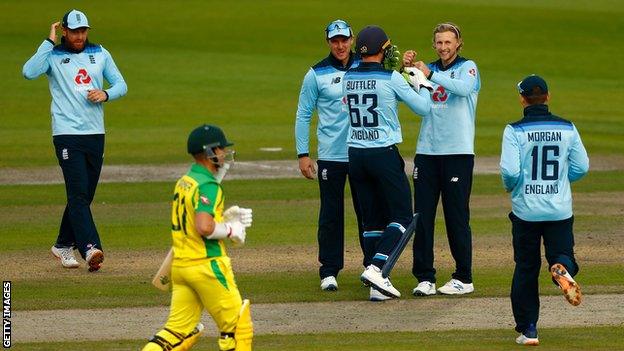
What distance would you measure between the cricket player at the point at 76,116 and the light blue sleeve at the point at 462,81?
142 inches

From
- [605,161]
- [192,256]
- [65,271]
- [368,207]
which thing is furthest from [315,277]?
[605,161]

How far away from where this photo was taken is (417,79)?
1250 centimetres

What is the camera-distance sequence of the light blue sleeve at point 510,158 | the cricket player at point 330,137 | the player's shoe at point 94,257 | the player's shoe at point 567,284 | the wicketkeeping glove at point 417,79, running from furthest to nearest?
the player's shoe at point 94,257, the cricket player at point 330,137, the wicketkeeping glove at point 417,79, the light blue sleeve at point 510,158, the player's shoe at point 567,284

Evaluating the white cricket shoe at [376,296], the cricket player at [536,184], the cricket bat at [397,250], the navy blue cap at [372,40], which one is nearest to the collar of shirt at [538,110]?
the cricket player at [536,184]

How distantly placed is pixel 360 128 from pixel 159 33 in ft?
119

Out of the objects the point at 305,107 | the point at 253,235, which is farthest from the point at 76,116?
the point at 253,235

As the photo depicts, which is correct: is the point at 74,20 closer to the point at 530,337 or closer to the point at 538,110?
the point at 538,110

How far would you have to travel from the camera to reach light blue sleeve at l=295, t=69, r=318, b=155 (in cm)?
1341

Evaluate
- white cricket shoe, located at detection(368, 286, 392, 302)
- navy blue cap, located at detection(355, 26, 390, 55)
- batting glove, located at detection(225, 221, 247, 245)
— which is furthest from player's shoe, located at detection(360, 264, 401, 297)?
batting glove, located at detection(225, 221, 247, 245)

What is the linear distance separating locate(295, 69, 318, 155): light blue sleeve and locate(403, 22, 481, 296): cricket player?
3.74ft

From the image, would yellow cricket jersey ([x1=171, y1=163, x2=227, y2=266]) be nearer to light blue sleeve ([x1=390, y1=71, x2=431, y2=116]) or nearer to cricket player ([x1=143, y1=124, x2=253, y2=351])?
cricket player ([x1=143, y1=124, x2=253, y2=351])

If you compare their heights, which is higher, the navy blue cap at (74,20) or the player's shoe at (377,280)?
the navy blue cap at (74,20)

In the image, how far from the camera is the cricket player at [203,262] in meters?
9.43

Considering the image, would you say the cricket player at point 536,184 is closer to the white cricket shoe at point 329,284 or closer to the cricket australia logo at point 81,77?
the white cricket shoe at point 329,284
